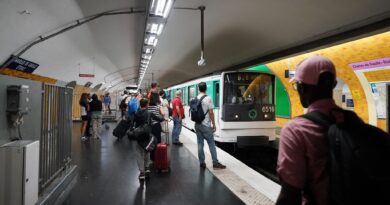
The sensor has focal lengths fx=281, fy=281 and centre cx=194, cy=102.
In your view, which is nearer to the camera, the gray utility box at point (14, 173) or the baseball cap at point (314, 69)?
the baseball cap at point (314, 69)

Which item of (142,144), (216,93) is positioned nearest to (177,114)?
(216,93)

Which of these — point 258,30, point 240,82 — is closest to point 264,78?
point 240,82

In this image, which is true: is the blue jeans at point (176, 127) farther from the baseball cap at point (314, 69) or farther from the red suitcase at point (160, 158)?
the baseball cap at point (314, 69)

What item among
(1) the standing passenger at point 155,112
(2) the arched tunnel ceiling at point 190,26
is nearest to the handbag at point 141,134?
(1) the standing passenger at point 155,112

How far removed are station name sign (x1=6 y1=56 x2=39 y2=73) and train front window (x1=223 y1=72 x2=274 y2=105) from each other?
640 cm

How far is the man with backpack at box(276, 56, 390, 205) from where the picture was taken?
1.22 meters

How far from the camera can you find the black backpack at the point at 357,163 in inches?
47.6

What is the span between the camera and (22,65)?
9016 millimetres

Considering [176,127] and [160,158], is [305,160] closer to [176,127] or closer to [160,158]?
[160,158]

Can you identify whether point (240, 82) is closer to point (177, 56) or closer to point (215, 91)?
point (215, 91)

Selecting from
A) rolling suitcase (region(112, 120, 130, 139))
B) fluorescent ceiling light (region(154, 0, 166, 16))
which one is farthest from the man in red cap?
rolling suitcase (region(112, 120, 130, 139))

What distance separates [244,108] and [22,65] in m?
7.24

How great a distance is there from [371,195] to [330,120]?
0.39 m

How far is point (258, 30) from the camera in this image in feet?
29.9
